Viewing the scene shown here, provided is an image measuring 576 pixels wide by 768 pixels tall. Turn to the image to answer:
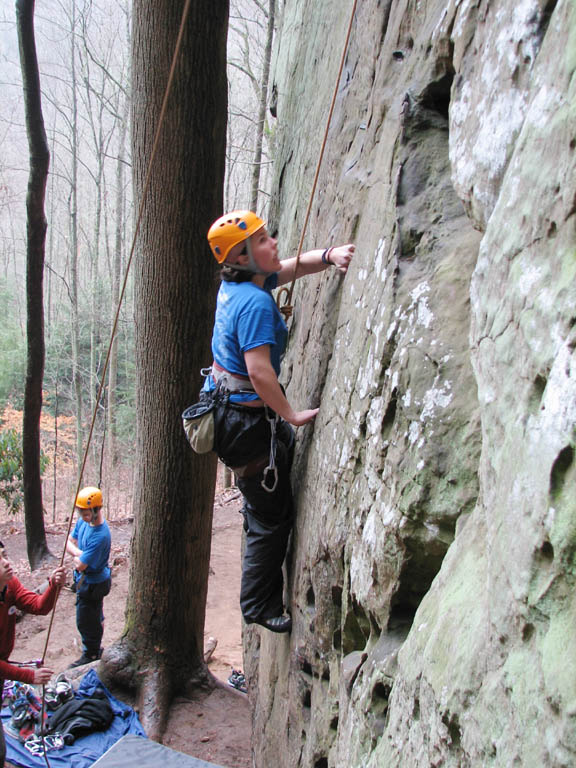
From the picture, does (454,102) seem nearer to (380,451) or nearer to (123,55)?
(380,451)

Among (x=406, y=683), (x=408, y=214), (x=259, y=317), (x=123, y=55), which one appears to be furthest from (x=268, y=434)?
(x=123, y=55)

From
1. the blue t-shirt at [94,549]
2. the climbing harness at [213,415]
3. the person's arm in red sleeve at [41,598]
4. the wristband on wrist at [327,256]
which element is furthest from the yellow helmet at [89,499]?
the wristband on wrist at [327,256]

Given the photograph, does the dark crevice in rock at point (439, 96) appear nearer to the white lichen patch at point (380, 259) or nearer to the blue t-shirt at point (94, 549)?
the white lichen patch at point (380, 259)

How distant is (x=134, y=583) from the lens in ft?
16.9

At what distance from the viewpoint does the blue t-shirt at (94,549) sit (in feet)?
19.3

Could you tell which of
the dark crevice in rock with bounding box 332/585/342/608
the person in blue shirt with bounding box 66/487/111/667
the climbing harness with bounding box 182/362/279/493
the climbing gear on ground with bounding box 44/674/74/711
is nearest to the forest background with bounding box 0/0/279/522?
the person in blue shirt with bounding box 66/487/111/667

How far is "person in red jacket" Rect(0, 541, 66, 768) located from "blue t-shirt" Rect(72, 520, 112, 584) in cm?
191

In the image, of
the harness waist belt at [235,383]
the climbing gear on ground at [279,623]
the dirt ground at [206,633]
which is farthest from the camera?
the dirt ground at [206,633]

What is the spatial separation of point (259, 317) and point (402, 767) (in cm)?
188

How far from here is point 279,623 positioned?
130 inches

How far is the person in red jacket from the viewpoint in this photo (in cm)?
371

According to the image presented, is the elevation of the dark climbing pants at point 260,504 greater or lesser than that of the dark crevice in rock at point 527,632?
lesser

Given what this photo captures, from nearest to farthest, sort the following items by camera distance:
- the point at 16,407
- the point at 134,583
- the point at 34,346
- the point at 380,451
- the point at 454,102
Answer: the point at 454,102
the point at 380,451
the point at 134,583
the point at 34,346
the point at 16,407

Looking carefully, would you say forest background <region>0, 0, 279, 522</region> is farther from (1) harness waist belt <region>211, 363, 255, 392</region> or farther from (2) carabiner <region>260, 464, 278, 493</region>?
(1) harness waist belt <region>211, 363, 255, 392</region>
